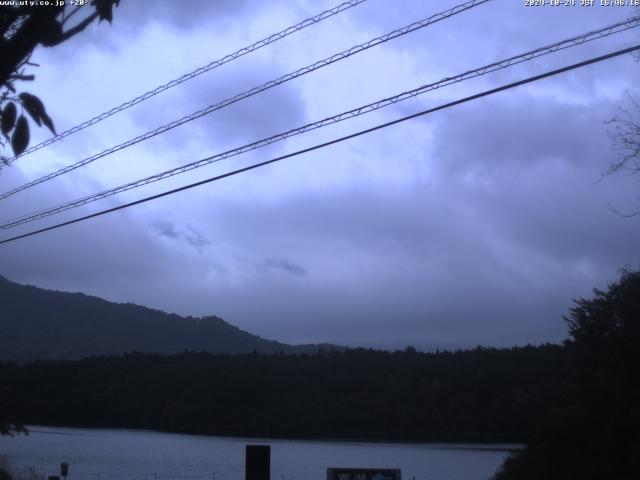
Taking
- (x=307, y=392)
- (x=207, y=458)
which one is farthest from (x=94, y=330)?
(x=207, y=458)

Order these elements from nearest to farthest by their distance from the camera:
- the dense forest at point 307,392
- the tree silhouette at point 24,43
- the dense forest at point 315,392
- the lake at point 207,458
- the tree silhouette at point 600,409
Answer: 1. the tree silhouette at point 24,43
2. the tree silhouette at point 600,409
3. the lake at point 207,458
4. the dense forest at point 315,392
5. the dense forest at point 307,392

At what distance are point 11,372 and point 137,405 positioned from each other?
18207mm

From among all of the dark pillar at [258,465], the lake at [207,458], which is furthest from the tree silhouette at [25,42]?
the lake at [207,458]

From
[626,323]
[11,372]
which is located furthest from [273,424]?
[626,323]

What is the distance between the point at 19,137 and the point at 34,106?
0.22m

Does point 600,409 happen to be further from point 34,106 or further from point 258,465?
point 34,106

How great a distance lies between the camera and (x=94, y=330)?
14825 cm

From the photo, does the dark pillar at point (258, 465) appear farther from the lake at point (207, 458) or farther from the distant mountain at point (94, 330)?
the distant mountain at point (94, 330)

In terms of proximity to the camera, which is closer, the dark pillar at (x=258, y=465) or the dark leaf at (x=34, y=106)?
the dark leaf at (x=34, y=106)

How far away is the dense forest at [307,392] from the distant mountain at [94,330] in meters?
37.5

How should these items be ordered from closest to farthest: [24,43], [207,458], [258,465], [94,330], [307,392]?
[24,43], [258,465], [207,458], [307,392], [94,330]

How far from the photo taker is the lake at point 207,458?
128 feet

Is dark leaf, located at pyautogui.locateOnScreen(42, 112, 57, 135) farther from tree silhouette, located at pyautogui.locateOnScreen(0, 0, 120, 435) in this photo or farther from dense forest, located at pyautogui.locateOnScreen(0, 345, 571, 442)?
dense forest, located at pyautogui.locateOnScreen(0, 345, 571, 442)

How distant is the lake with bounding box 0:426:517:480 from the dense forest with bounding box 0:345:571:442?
4.51 metres
